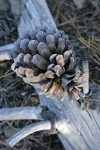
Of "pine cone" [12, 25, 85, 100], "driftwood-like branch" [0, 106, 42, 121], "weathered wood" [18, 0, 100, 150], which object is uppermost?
"pine cone" [12, 25, 85, 100]

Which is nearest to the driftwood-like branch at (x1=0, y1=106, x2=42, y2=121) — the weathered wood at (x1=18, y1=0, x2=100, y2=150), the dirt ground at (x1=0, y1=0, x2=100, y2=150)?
the weathered wood at (x1=18, y1=0, x2=100, y2=150)

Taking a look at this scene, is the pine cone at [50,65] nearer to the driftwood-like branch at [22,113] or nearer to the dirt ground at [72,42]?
the driftwood-like branch at [22,113]

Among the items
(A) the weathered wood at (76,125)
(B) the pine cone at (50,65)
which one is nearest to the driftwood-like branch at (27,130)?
(A) the weathered wood at (76,125)

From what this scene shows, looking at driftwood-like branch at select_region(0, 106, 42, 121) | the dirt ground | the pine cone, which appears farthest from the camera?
the dirt ground

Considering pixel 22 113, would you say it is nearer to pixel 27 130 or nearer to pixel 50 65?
pixel 27 130

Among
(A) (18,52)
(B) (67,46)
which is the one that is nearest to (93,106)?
(B) (67,46)

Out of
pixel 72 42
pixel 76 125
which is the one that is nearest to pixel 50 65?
pixel 76 125

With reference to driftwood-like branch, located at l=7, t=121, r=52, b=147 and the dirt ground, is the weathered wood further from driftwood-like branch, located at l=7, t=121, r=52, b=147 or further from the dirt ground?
the dirt ground
